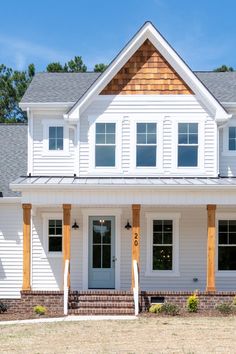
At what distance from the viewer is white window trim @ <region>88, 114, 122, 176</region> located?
19.5 metres

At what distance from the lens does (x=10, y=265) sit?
19453 millimetres

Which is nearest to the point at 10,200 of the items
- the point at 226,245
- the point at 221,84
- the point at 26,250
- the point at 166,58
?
the point at 26,250

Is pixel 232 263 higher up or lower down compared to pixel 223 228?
lower down

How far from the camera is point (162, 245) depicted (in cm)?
1975

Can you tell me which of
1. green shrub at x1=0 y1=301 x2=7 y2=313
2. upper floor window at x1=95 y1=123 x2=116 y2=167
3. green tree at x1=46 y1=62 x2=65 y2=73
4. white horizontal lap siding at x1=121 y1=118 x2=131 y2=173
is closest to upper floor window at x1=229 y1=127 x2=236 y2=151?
white horizontal lap siding at x1=121 y1=118 x2=131 y2=173

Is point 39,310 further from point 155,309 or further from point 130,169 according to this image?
point 130,169

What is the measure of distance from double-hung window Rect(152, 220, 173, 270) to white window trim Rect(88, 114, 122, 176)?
246 centimetres

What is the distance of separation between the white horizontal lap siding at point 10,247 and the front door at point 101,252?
2.50 m

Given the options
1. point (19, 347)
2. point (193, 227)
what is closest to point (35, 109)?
point (193, 227)

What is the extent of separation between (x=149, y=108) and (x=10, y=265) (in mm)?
7354

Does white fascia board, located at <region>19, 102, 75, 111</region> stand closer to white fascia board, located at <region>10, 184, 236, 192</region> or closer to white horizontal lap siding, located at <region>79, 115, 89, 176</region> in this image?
white horizontal lap siding, located at <region>79, 115, 89, 176</region>

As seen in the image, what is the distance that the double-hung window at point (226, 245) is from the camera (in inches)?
779

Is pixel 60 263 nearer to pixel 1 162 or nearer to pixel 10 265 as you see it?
pixel 10 265

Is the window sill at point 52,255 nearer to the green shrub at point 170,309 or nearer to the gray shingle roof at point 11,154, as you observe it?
the gray shingle roof at point 11,154
